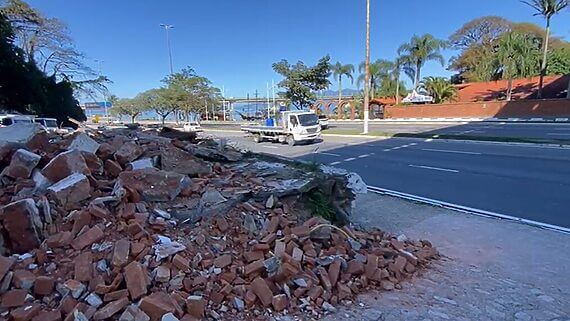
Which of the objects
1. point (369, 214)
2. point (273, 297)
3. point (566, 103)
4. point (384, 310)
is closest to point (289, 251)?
point (273, 297)

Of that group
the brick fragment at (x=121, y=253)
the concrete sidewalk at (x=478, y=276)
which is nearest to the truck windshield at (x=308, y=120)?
the concrete sidewalk at (x=478, y=276)

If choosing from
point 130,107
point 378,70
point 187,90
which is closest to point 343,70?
point 378,70

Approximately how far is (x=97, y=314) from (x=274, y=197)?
243cm

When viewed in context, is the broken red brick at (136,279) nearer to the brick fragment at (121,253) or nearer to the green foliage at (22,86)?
the brick fragment at (121,253)

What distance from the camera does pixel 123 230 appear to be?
3.70 meters

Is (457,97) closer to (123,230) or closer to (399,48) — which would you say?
(399,48)

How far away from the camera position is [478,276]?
4.09 meters

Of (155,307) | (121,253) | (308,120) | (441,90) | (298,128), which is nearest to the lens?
(155,307)

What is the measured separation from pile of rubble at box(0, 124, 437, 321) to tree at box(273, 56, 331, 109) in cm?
3191

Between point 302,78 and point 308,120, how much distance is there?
15627 mm

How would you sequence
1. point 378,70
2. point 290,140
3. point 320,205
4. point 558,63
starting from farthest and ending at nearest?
point 378,70, point 558,63, point 290,140, point 320,205

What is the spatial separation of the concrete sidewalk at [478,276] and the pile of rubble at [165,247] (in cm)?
27

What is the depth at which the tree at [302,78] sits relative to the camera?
3609 cm

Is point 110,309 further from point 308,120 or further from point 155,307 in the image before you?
point 308,120
